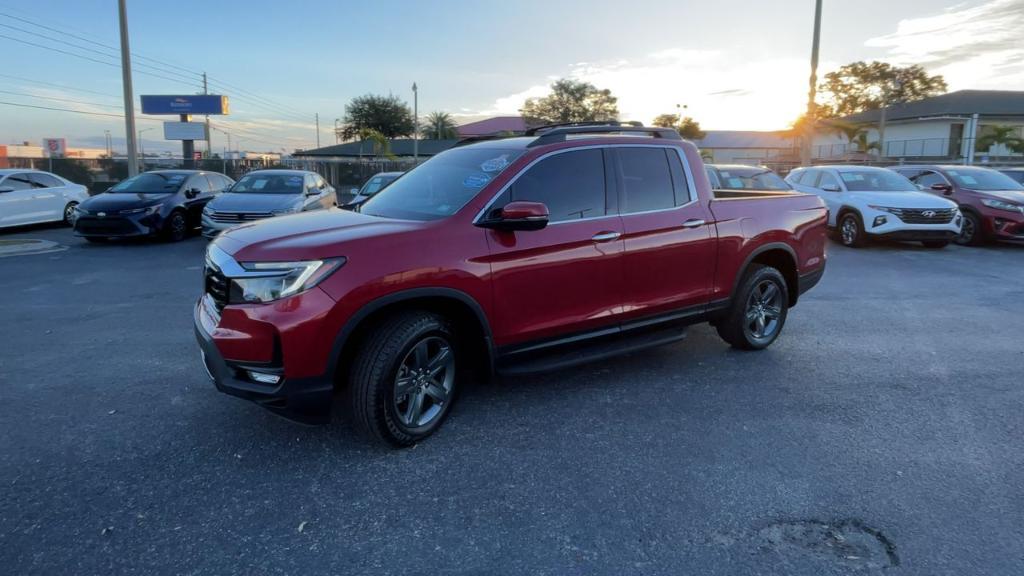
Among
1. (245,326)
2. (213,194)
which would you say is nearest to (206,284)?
(245,326)

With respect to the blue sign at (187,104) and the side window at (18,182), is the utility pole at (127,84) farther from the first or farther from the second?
the blue sign at (187,104)

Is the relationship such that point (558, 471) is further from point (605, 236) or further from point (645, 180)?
point (645, 180)

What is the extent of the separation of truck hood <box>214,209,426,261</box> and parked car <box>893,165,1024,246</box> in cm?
1346

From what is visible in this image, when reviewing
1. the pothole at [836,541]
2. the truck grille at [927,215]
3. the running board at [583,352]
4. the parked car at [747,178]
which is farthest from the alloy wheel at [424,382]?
the truck grille at [927,215]

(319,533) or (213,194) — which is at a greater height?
(213,194)

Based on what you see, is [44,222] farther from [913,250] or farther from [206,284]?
[913,250]

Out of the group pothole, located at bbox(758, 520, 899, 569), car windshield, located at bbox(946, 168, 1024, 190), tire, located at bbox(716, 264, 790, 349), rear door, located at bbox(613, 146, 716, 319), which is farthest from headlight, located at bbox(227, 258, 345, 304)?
car windshield, located at bbox(946, 168, 1024, 190)

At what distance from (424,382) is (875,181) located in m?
12.6

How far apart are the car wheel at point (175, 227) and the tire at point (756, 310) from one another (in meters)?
11.6

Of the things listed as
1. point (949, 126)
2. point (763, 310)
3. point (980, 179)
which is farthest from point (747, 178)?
point (949, 126)

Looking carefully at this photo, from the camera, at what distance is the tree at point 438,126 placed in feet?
250

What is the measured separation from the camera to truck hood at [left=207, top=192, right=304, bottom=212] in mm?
11781

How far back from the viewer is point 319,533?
3.03m

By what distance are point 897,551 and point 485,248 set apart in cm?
260
